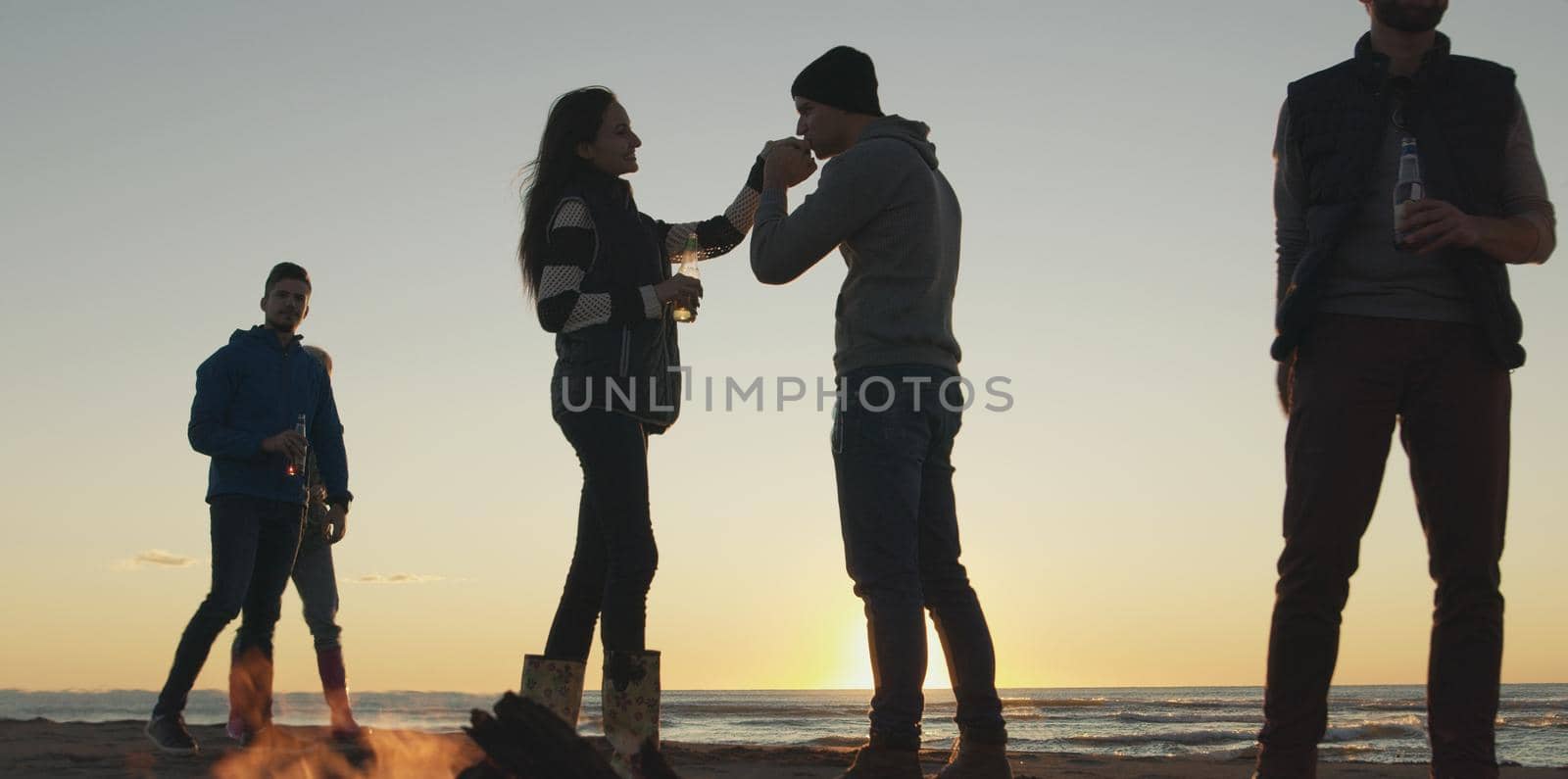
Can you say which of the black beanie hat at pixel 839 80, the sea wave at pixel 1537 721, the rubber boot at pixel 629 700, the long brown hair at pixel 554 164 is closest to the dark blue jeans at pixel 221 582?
the long brown hair at pixel 554 164

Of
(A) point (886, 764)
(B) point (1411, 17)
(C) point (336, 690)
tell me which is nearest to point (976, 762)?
(A) point (886, 764)

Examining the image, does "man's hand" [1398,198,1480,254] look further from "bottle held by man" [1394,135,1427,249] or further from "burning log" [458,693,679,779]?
"burning log" [458,693,679,779]

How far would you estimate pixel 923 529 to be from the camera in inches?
160

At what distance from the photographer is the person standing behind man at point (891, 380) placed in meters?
3.73

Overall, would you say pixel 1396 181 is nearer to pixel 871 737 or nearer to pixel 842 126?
pixel 842 126

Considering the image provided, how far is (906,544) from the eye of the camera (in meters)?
3.77

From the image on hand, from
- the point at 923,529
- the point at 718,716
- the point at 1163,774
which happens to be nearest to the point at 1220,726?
the point at 718,716

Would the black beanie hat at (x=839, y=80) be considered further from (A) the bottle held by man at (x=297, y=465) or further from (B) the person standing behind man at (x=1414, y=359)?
(A) the bottle held by man at (x=297, y=465)

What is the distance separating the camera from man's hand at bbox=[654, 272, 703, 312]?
4.49m

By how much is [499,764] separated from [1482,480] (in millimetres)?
2371

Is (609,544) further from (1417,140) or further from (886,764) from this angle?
(1417,140)

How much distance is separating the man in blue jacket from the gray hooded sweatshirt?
301 cm

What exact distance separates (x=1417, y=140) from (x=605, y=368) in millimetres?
2488

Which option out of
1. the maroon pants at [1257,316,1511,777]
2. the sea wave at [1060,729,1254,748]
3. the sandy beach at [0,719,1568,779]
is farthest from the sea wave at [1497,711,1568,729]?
the maroon pants at [1257,316,1511,777]
